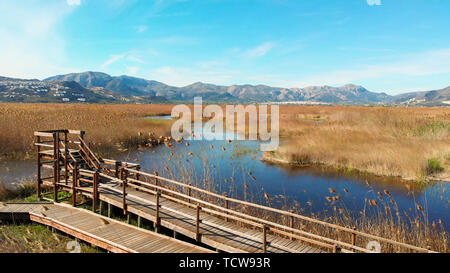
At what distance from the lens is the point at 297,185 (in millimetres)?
15406

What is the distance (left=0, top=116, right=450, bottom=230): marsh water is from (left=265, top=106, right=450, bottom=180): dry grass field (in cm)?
111

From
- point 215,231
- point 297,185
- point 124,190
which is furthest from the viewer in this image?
point 297,185

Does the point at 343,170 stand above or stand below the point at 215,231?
below

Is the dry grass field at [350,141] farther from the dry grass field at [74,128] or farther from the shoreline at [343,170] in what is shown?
the shoreline at [343,170]

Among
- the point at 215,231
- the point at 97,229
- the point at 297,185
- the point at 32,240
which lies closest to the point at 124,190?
the point at 97,229

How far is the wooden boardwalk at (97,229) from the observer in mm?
7465

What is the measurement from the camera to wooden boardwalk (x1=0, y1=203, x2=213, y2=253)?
746 cm

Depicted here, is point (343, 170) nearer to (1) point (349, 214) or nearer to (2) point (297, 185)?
(2) point (297, 185)

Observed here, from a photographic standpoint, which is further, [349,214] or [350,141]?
[350,141]

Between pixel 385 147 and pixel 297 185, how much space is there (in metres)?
7.40

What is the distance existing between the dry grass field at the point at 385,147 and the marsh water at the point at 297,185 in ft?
3.65

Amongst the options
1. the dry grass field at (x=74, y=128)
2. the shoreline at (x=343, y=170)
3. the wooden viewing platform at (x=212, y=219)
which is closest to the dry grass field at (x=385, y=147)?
the shoreline at (x=343, y=170)
